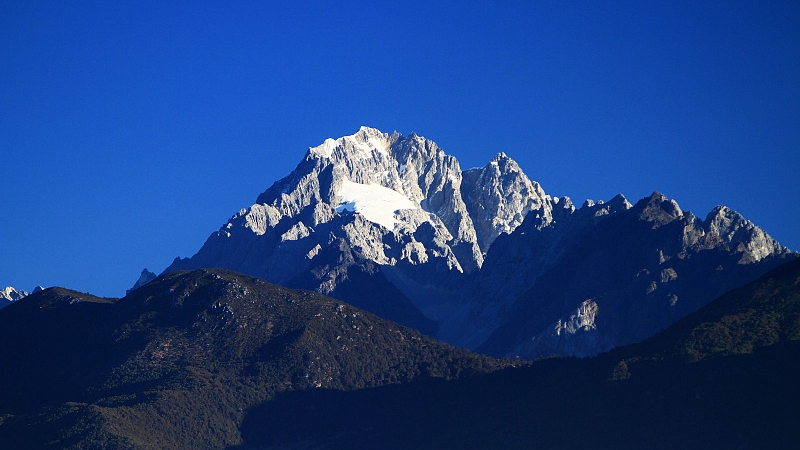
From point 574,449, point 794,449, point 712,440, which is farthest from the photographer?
point 574,449

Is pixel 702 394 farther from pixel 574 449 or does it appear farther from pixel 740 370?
pixel 574 449

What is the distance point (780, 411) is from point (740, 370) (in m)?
14.6

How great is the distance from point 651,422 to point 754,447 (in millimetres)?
20173

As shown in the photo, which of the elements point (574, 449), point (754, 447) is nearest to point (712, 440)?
point (754, 447)

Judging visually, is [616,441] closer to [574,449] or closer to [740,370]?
[574,449]

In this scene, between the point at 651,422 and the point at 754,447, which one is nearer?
the point at 754,447

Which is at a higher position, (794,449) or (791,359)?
(791,359)

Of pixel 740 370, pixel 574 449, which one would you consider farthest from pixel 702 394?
pixel 574 449

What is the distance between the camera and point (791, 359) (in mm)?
194625

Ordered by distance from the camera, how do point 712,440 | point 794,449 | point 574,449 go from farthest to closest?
1. point 574,449
2. point 712,440
3. point 794,449

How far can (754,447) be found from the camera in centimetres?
18100

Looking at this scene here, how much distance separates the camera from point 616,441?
19800 centimetres

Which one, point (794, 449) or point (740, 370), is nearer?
point (794, 449)

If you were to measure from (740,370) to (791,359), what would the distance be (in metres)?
7.49
